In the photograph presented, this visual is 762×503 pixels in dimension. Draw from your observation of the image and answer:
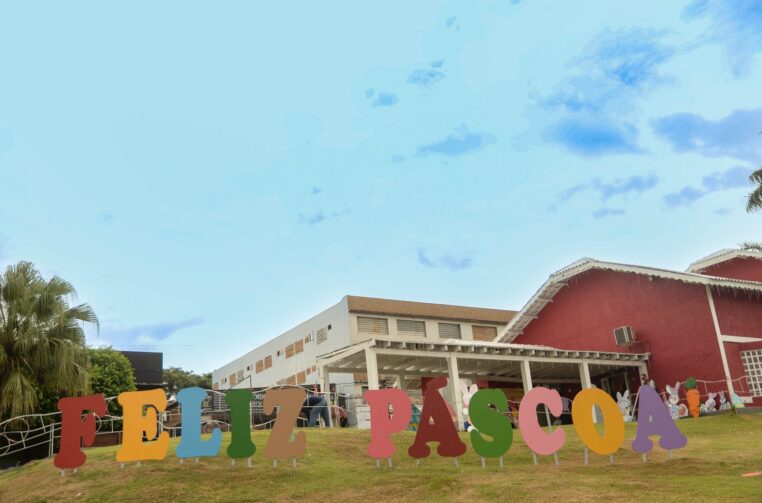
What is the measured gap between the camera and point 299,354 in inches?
1924

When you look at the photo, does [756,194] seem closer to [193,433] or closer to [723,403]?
[723,403]

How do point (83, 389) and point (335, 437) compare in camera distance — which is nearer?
point (335, 437)

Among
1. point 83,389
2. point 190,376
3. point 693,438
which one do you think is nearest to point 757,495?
point 693,438

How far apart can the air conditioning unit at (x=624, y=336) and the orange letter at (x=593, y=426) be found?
56.6 ft

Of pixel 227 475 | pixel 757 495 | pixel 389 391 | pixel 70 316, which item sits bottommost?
pixel 757 495

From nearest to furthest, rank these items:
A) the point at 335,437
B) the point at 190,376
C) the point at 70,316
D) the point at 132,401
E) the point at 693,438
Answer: the point at 132,401 < the point at 335,437 < the point at 693,438 < the point at 70,316 < the point at 190,376

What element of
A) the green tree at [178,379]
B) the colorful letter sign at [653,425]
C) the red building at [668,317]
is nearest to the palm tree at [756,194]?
the red building at [668,317]

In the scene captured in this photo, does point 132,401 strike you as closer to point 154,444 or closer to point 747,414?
point 154,444

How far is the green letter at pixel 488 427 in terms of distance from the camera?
15875mm

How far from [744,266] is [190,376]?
50.8 m

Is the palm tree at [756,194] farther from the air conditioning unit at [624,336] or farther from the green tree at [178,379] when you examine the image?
the green tree at [178,379]

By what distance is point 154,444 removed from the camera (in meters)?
16.2

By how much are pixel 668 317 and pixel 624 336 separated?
2.09 meters

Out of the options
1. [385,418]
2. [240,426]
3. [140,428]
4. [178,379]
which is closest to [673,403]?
[385,418]
